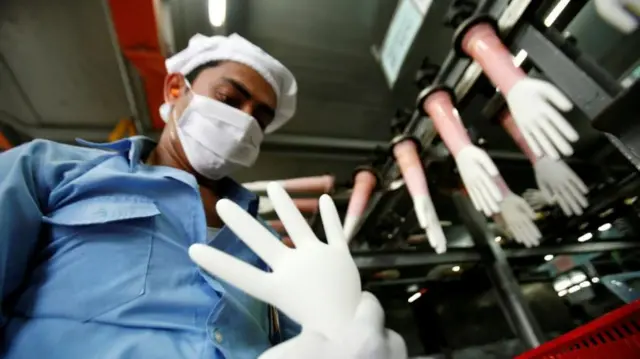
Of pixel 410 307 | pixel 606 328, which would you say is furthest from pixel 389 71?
pixel 410 307

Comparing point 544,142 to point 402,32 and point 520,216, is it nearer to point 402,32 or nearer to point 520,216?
point 520,216

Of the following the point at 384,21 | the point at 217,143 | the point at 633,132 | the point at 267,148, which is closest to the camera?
the point at 633,132

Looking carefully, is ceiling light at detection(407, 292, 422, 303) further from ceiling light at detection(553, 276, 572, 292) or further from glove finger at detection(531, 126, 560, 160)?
glove finger at detection(531, 126, 560, 160)

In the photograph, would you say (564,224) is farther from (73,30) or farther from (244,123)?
(73,30)

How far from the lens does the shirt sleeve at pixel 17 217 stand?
54 cm

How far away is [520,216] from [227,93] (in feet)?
2.74

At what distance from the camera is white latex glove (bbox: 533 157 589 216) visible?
0.89 meters

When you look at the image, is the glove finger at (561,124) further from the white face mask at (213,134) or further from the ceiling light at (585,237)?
the ceiling light at (585,237)

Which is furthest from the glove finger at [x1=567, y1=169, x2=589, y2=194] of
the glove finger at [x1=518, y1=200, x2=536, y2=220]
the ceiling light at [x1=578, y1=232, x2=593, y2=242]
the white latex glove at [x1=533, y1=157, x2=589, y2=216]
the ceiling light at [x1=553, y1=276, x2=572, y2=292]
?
the ceiling light at [x1=553, y1=276, x2=572, y2=292]

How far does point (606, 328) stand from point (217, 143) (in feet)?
2.88

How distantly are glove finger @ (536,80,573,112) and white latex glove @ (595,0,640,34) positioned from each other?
0.13m

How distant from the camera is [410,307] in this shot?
2518mm

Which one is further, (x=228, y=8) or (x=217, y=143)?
(x=228, y=8)

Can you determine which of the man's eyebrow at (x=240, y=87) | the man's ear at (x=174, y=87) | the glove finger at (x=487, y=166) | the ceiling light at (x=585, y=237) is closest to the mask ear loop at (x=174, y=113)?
the man's ear at (x=174, y=87)
